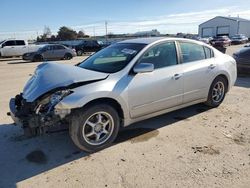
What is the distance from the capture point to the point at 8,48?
25.1m

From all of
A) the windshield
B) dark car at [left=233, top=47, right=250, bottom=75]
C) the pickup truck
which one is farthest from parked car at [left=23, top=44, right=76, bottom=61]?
the windshield

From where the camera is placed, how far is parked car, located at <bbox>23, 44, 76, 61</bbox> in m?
21.8

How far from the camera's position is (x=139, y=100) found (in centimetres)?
465

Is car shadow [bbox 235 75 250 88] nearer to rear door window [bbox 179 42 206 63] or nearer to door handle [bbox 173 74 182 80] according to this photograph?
rear door window [bbox 179 42 206 63]

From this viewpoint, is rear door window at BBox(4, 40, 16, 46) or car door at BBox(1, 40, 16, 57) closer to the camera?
car door at BBox(1, 40, 16, 57)

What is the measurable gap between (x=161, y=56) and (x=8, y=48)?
23141 millimetres

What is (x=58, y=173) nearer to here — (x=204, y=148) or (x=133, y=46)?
(x=204, y=148)

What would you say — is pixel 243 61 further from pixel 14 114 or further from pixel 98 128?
pixel 14 114

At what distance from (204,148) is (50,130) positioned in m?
2.37

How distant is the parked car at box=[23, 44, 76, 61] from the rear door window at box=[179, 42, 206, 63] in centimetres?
1817

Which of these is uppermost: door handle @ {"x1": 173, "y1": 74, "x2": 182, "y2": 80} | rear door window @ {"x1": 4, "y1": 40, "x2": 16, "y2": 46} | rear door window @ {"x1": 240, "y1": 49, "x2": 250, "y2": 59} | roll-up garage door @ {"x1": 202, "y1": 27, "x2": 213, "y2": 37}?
roll-up garage door @ {"x1": 202, "y1": 27, "x2": 213, "y2": 37}

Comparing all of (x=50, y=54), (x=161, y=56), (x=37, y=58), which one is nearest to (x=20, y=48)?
(x=50, y=54)

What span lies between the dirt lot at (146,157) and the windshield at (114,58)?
4.05 ft

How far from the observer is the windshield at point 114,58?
4.73 m
